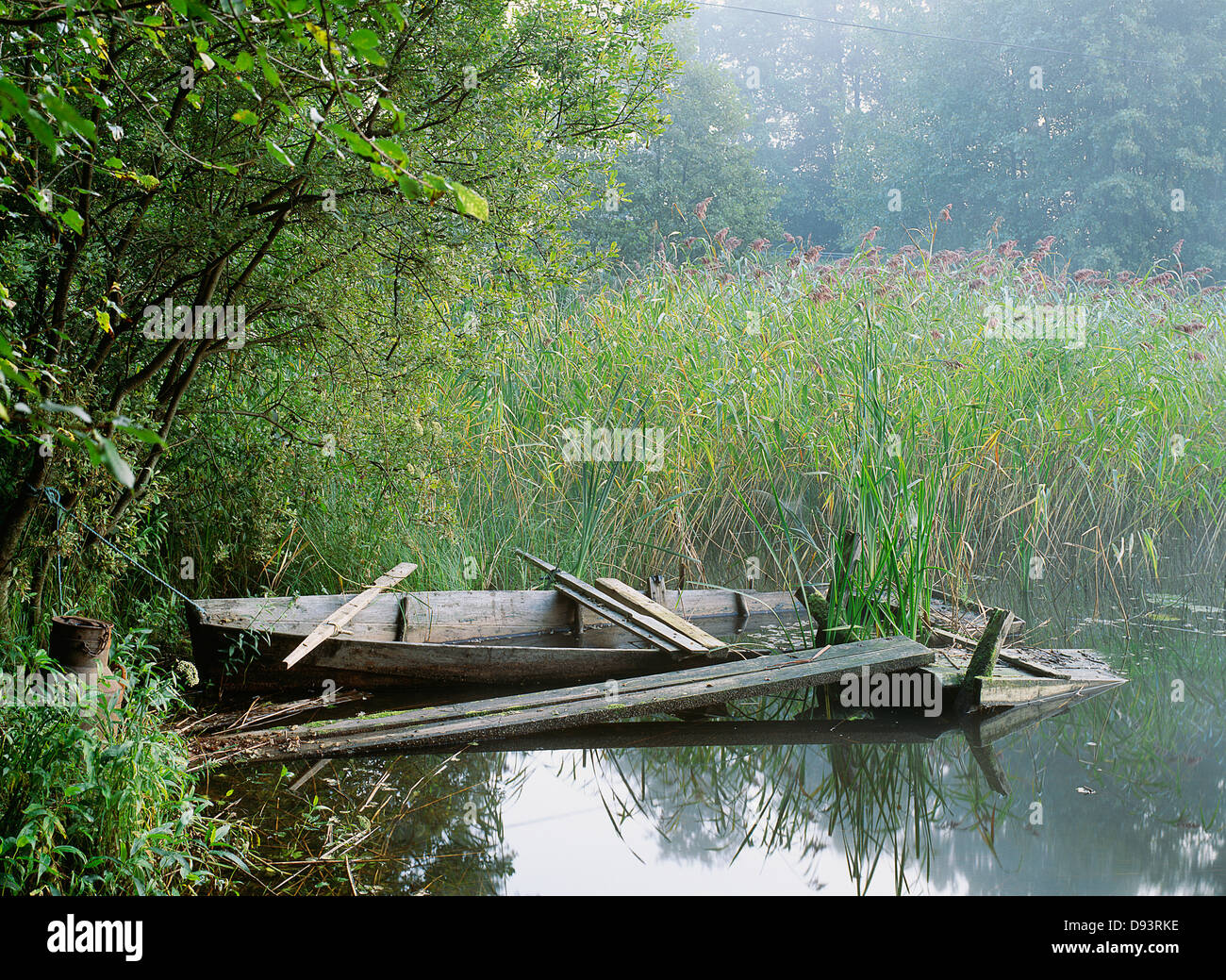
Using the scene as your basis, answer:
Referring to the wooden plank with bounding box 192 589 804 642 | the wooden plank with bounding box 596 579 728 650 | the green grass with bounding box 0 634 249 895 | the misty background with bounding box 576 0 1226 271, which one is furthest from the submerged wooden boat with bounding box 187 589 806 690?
the misty background with bounding box 576 0 1226 271

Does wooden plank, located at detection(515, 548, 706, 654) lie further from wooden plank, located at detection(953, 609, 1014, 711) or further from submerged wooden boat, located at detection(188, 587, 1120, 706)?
wooden plank, located at detection(953, 609, 1014, 711)

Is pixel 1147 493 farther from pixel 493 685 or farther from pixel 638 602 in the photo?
pixel 493 685

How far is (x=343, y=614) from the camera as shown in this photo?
4641 mm

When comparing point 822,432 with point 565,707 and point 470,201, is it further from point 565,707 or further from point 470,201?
point 470,201

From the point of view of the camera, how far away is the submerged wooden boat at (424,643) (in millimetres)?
4438

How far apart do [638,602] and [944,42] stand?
26.3m

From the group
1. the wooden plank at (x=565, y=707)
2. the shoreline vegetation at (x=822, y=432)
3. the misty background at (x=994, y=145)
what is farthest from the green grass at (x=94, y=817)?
the misty background at (x=994, y=145)

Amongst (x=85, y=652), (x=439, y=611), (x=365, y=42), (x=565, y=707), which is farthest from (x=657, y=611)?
(x=365, y=42)

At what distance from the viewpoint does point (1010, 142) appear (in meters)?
22.9

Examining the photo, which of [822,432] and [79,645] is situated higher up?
[822,432]

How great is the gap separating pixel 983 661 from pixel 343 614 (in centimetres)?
299

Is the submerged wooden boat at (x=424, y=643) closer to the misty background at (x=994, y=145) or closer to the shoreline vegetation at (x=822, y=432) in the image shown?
the shoreline vegetation at (x=822, y=432)

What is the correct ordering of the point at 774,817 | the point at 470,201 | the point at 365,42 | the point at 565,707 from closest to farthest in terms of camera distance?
the point at 470,201, the point at 365,42, the point at 774,817, the point at 565,707

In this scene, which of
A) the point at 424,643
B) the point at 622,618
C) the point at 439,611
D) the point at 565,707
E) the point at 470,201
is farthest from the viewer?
the point at 439,611
